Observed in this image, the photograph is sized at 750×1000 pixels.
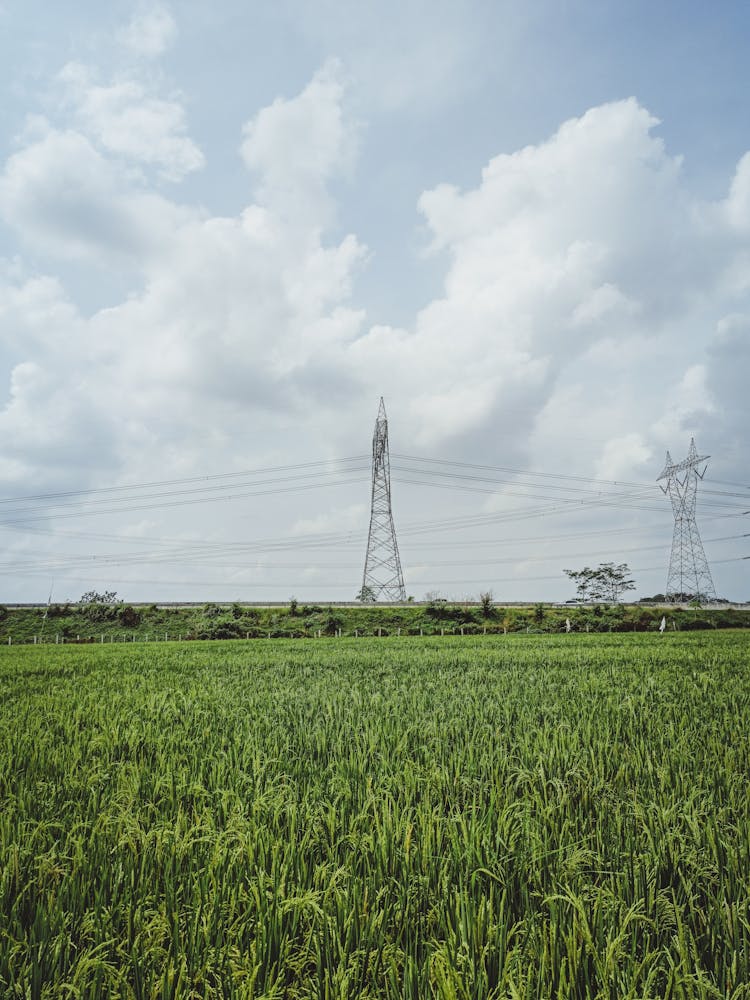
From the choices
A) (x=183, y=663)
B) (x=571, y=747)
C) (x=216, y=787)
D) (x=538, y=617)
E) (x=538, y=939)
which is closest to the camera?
(x=538, y=939)

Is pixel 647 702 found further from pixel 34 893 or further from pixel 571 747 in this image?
pixel 34 893

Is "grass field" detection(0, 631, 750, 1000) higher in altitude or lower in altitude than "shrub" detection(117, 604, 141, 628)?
higher

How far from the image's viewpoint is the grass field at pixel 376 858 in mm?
2254

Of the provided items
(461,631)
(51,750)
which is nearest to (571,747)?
(51,750)

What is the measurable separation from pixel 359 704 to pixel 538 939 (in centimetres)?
630

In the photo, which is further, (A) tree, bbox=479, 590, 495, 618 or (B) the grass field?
(A) tree, bbox=479, 590, 495, 618

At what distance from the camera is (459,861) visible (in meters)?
3.09

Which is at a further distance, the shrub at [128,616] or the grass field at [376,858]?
the shrub at [128,616]

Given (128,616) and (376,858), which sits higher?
(376,858)

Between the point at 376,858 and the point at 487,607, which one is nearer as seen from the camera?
the point at 376,858

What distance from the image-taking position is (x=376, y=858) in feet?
10.4

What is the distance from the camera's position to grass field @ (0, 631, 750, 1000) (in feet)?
7.39

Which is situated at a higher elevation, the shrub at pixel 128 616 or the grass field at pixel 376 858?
the grass field at pixel 376 858

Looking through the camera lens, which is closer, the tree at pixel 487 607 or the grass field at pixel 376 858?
the grass field at pixel 376 858
